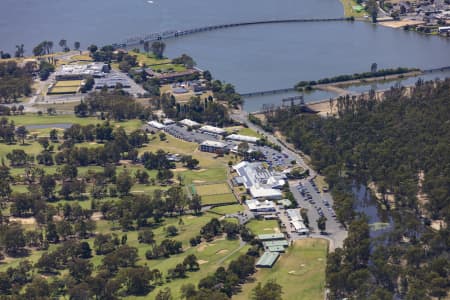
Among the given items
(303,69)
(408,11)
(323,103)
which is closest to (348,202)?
(323,103)

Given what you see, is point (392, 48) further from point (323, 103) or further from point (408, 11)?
point (323, 103)

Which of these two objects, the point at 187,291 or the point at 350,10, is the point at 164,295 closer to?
the point at 187,291

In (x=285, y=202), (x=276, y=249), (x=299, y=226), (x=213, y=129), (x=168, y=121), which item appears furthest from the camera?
(x=168, y=121)

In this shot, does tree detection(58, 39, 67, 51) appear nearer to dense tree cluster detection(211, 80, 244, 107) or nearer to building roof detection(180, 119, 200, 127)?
dense tree cluster detection(211, 80, 244, 107)

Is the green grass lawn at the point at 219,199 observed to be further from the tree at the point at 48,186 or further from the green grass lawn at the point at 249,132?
the green grass lawn at the point at 249,132

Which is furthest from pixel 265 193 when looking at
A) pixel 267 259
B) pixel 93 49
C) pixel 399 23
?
pixel 399 23
